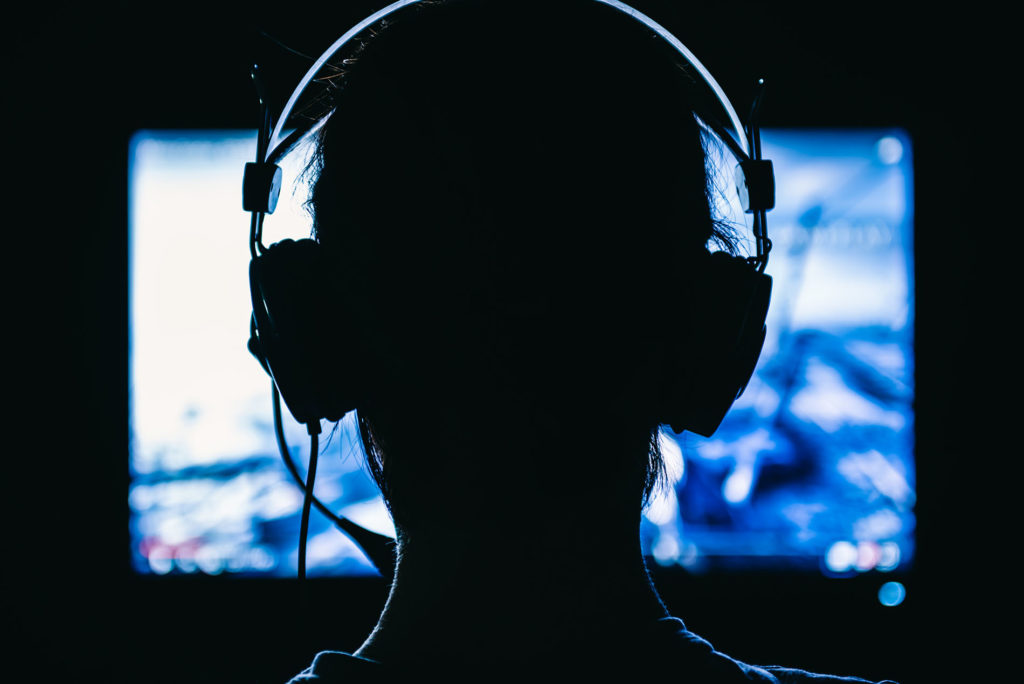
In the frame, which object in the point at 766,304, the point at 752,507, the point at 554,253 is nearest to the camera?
the point at 554,253

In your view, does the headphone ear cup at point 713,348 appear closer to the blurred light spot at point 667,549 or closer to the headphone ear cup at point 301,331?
the headphone ear cup at point 301,331

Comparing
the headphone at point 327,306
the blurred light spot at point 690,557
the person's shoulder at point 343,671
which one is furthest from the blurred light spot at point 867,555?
the person's shoulder at point 343,671

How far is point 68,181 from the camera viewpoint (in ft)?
5.91

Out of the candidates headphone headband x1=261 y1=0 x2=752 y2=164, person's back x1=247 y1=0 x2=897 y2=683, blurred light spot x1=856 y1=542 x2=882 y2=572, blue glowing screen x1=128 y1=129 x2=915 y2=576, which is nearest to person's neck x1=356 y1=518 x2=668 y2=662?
person's back x1=247 y1=0 x2=897 y2=683

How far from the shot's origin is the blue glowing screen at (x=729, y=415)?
5.27 ft

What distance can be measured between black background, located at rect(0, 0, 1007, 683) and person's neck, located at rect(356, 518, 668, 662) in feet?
4.38

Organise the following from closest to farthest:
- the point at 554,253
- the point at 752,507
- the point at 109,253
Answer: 1. the point at 554,253
2. the point at 752,507
3. the point at 109,253

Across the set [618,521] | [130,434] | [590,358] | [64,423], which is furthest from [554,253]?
[64,423]

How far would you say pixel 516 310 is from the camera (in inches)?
17.2

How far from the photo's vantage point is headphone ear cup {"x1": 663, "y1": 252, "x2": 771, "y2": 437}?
1.66 feet

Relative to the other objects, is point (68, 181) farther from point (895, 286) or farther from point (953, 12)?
point (953, 12)

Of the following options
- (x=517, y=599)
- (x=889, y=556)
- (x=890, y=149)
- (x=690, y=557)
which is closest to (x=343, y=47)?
(x=517, y=599)

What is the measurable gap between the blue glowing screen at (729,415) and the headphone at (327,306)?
3.38 ft

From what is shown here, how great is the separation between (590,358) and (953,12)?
77.7 inches
